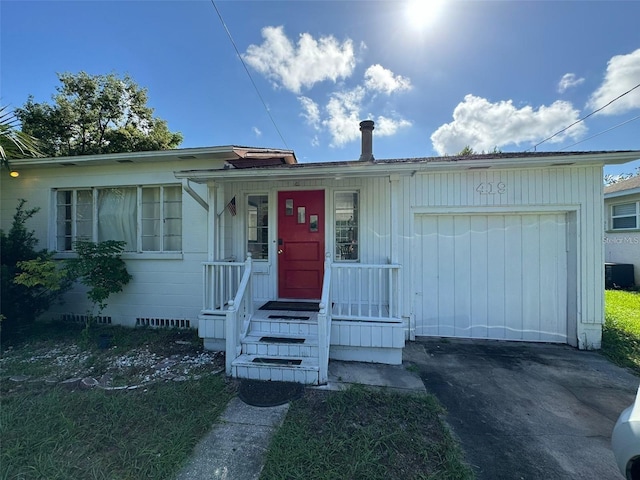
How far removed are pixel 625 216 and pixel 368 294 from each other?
10.8 m

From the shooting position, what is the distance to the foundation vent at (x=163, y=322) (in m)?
4.96

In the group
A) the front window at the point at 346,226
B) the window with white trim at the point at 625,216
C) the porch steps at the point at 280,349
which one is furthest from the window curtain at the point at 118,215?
the window with white trim at the point at 625,216

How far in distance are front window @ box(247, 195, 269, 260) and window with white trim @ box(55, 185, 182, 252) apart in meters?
1.41

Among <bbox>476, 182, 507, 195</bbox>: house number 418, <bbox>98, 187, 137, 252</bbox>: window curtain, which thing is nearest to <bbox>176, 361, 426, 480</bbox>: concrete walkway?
<bbox>476, 182, 507, 195</bbox>: house number 418

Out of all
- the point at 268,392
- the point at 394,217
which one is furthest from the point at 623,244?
the point at 268,392

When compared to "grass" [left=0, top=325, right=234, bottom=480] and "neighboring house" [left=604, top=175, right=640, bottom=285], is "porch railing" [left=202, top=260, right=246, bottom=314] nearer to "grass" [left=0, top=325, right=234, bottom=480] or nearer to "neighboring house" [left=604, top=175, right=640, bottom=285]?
"grass" [left=0, top=325, right=234, bottom=480]

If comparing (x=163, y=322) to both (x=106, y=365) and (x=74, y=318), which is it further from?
(x=74, y=318)

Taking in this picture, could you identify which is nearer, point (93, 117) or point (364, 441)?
point (364, 441)

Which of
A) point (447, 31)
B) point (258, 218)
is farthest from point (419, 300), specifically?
point (447, 31)

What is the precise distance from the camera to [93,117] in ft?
43.0

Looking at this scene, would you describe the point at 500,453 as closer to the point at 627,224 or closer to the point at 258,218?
the point at 258,218

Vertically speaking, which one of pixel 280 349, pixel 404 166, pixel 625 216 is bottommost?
pixel 280 349

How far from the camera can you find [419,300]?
4.70 meters

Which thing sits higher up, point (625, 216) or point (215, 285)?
point (625, 216)
